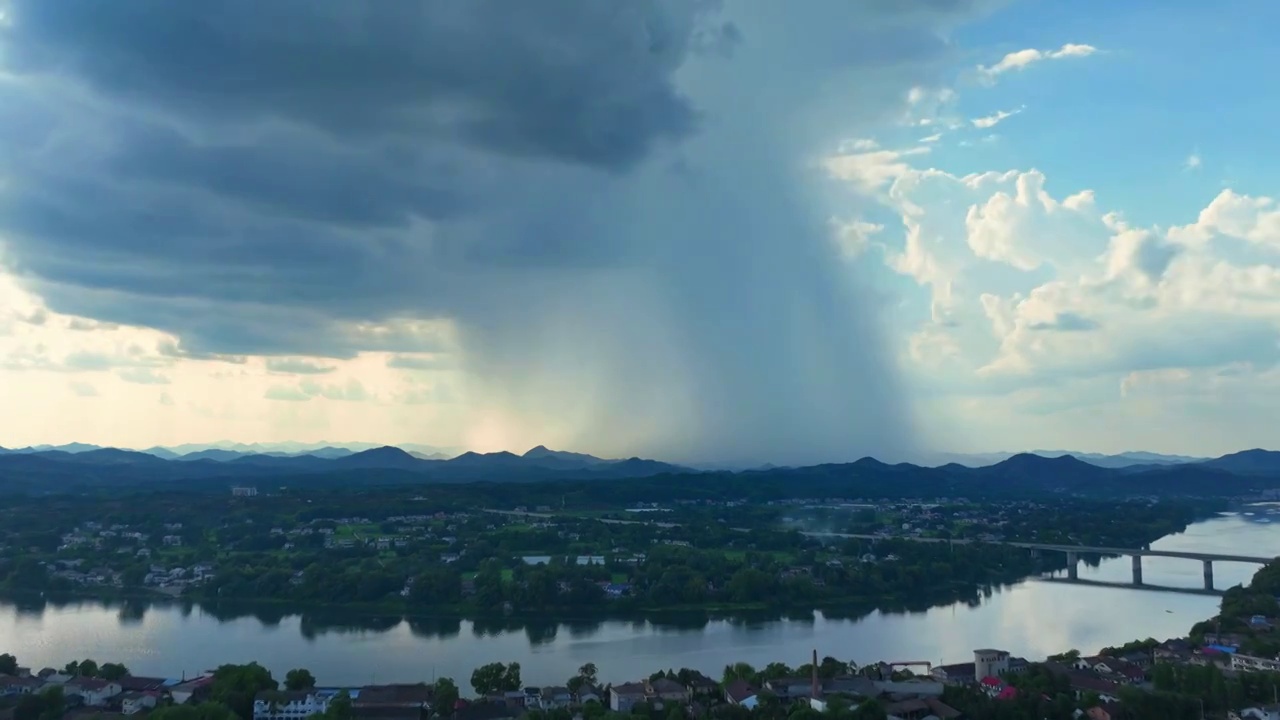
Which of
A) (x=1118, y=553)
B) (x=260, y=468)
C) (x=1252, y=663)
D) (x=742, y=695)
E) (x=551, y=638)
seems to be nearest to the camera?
(x=742, y=695)

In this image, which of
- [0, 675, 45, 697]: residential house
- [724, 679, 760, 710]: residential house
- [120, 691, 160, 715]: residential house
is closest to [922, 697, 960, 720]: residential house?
[724, 679, 760, 710]: residential house

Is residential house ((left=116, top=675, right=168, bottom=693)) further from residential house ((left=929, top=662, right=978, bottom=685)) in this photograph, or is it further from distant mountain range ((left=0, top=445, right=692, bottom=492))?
distant mountain range ((left=0, top=445, right=692, bottom=492))

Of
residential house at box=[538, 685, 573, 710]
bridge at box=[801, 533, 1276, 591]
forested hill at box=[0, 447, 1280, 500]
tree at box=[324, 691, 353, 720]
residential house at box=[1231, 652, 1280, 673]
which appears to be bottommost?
residential house at box=[538, 685, 573, 710]

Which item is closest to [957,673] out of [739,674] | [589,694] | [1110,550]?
[739,674]

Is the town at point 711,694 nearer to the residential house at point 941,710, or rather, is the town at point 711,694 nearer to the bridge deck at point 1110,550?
the residential house at point 941,710

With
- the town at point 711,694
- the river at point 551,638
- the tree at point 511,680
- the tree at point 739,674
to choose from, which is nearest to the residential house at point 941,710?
the town at point 711,694

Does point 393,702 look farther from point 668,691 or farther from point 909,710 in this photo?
point 909,710

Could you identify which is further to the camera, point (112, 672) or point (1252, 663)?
point (1252, 663)
